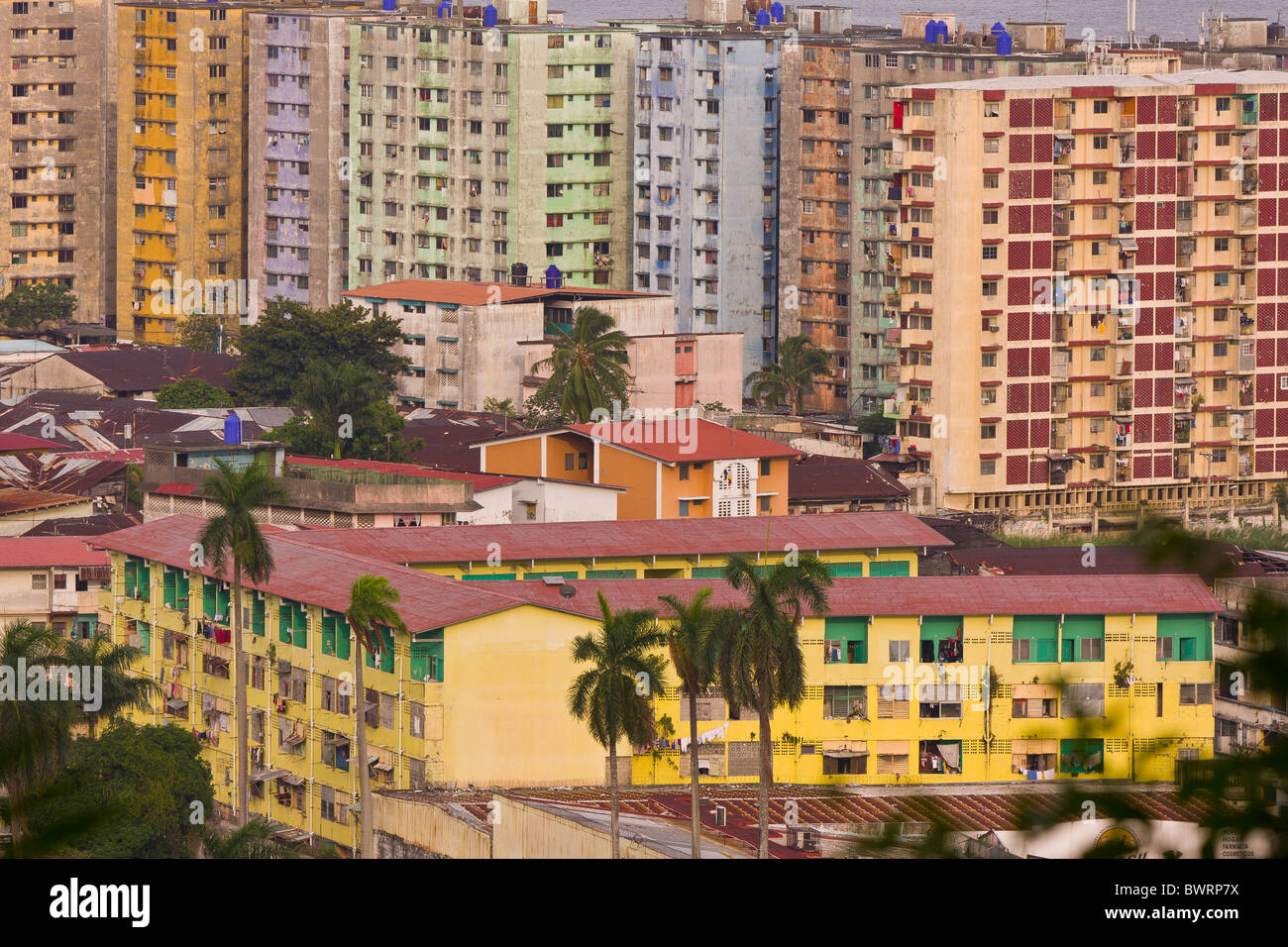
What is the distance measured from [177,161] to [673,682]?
343ft

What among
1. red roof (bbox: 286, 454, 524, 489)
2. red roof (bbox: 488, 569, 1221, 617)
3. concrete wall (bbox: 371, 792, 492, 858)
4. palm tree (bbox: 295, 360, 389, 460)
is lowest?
concrete wall (bbox: 371, 792, 492, 858)

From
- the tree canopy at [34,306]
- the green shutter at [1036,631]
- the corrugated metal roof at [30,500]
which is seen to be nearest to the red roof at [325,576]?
A: the corrugated metal roof at [30,500]

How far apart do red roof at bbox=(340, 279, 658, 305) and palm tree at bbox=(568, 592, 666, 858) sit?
69.7 metres

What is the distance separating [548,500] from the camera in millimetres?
→ 87688

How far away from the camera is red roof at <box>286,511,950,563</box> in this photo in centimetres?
7544

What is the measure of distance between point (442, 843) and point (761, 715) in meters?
8.06

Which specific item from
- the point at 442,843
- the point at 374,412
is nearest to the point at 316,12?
the point at 374,412

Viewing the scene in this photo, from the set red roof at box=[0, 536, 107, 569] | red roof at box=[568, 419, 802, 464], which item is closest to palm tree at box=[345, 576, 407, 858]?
red roof at box=[0, 536, 107, 569]

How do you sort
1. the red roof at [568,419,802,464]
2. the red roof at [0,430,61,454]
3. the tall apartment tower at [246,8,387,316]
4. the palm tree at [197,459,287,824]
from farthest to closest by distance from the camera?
the tall apartment tower at [246,8,387,316]
the red roof at [0,430,61,454]
the red roof at [568,419,802,464]
the palm tree at [197,459,287,824]

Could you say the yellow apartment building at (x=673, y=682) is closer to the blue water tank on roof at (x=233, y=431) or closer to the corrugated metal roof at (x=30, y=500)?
the corrugated metal roof at (x=30, y=500)

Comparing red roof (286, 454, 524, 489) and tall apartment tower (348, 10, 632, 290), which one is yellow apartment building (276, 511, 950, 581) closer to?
red roof (286, 454, 524, 489)

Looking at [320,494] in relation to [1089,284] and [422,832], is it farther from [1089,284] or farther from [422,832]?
[1089,284]

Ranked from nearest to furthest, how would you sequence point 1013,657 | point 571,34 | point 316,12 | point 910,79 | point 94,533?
1. point 1013,657
2. point 94,533
3. point 910,79
4. point 571,34
5. point 316,12
